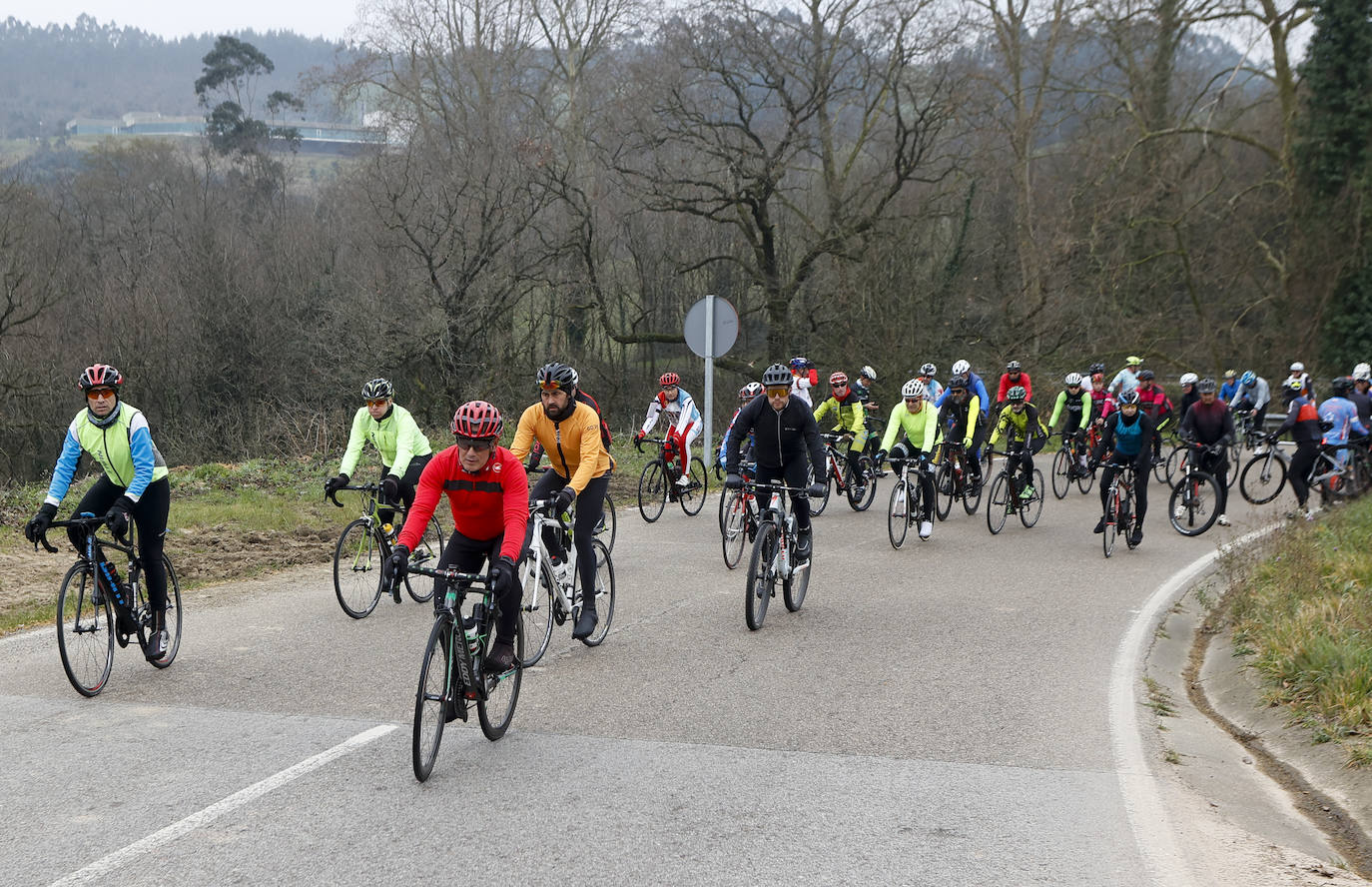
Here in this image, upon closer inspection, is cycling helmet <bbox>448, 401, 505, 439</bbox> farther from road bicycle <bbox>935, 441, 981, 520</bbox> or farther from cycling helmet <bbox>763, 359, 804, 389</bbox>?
road bicycle <bbox>935, 441, 981, 520</bbox>

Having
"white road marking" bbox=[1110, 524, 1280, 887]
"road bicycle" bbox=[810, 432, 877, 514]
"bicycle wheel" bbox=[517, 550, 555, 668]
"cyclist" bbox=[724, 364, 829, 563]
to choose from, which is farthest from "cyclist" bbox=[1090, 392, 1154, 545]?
"bicycle wheel" bbox=[517, 550, 555, 668]

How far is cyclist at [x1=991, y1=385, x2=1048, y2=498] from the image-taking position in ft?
49.8

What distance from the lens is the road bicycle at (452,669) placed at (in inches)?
215

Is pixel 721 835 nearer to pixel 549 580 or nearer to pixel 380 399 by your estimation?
pixel 549 580

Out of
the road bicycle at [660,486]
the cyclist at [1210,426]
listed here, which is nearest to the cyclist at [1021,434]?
the cyclist at [1210,426]

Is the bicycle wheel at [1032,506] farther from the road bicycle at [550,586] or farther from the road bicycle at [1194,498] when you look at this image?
the road bicycle at [550,586]

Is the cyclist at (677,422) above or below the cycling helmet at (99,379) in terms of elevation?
below

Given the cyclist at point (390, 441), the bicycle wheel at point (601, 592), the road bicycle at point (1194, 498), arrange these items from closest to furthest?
the bicycle wheel at point (601, 592) → the cyclist at point (390, 441) → the road bicycle at point (1194, 498)

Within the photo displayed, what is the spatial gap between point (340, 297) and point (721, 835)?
93.0 feet

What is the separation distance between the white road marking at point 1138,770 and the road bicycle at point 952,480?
5100mm

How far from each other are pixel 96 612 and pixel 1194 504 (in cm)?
1299

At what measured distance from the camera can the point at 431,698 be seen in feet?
18.1

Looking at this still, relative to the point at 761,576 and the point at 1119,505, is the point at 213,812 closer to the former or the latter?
the point at 761,576

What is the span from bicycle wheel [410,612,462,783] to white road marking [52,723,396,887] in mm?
582
